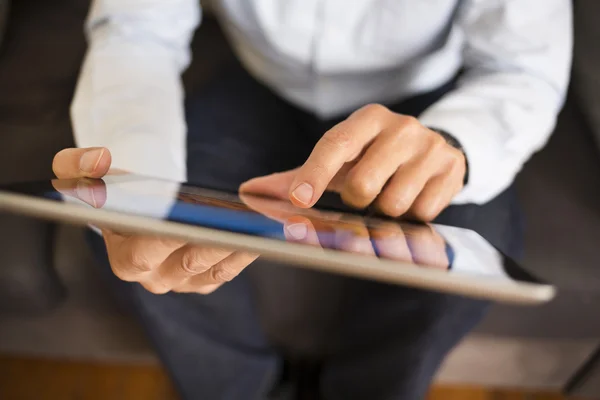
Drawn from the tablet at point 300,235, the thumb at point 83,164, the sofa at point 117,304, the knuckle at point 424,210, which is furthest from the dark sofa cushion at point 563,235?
the thumb at point 83,164

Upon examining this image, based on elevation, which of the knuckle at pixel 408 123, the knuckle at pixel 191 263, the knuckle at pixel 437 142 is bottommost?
the knuckle at pixel 191 263

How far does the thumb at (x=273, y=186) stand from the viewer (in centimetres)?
38

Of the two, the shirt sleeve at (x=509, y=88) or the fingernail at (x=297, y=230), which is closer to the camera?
the fingernail at (x=297, y=230)

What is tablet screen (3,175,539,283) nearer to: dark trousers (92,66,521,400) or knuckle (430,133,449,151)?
knuckle (430,133,449,151)

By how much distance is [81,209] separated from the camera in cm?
23

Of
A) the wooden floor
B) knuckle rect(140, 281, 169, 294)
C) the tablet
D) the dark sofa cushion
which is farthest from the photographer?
the wooden floor

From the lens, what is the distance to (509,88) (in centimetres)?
48

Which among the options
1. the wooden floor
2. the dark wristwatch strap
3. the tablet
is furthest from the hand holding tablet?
the wooden floor

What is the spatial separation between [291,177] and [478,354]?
51cm

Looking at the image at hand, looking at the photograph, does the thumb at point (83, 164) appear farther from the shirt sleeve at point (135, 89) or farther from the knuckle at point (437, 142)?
the knuckle at point (437, 142)

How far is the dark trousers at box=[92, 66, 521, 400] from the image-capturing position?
1.75 ft

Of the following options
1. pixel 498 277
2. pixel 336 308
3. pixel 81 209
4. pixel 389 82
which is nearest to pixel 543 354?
pixel 336 308

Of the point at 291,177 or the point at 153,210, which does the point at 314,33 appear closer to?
the point at 291,177

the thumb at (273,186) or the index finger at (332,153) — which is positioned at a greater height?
the index finger at (332,153)
